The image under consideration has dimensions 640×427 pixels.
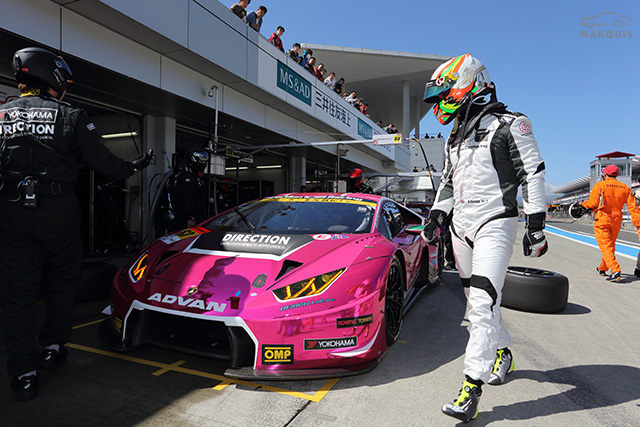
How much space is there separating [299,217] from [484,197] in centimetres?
156

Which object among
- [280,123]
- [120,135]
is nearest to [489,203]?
[120,135]

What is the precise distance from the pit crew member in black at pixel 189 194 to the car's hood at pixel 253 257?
2.57m

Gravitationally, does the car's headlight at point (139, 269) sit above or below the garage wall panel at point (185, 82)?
below

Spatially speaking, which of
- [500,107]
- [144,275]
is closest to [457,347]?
[500,107]

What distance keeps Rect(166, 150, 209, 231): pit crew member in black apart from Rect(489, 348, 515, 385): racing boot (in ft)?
13.4

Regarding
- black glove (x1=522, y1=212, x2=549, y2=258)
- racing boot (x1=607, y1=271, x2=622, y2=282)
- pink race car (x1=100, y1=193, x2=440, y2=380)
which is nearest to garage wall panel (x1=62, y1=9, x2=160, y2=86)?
pink race car (x1=100, y1=193, x2=440, y2=380)

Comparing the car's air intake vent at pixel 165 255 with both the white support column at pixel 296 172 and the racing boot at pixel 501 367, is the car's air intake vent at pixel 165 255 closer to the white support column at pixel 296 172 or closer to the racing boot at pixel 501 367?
the racing boot at pixel 501 367

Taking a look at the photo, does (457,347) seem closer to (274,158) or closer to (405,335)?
(405,335)

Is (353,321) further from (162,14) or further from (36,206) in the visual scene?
(162,14)

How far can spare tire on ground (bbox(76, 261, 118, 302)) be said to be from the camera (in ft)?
12.7

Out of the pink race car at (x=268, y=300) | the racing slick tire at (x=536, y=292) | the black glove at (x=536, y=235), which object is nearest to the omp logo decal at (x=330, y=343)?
the pink race car at (x=268, y=300)

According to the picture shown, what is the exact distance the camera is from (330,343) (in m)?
2.13

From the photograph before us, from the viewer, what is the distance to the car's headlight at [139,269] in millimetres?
2490

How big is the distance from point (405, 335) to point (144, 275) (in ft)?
6.72
